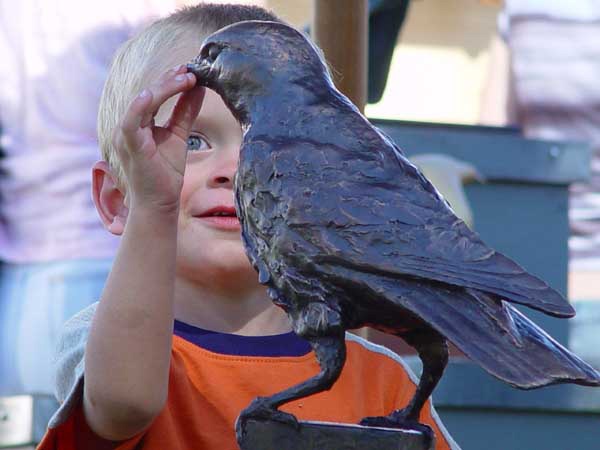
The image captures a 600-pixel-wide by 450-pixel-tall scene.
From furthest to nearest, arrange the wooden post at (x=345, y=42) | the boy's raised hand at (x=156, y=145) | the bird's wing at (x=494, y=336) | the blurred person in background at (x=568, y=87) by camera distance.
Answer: the blurred person in background at (x=568, y=87)
the wooden post at (x=345, y=42)
the boy's raised hand at (x=156, y=145)
the bird's wing at (x=494, y=336)

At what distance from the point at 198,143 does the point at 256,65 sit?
28 cm

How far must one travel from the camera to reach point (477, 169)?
9.49ft

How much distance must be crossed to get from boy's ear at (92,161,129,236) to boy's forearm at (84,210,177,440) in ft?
1.01

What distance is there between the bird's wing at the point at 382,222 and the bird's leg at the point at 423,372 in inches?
2.3

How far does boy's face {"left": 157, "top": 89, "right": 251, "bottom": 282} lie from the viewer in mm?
1178

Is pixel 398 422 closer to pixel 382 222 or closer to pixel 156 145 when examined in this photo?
pixel 382 222

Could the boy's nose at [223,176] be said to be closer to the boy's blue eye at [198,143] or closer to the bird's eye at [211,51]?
the boy's blue eye at [198,143]

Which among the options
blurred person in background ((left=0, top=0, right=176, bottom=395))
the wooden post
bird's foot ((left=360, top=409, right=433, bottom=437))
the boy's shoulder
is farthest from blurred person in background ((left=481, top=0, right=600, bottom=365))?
bird's foot ((left=360, top=409, right=433, bottom=437))

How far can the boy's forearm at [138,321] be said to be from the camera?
3.07 ft

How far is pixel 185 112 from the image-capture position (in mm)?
948

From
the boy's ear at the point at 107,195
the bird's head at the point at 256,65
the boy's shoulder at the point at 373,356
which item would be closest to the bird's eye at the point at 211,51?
the bird's head at the point at 256,65

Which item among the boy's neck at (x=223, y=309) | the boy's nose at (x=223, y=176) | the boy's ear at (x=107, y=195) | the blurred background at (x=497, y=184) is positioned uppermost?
the boy's nose at (x=223, y=176)

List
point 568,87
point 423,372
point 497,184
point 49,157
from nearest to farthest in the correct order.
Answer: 1. point 423,372
2. point 49,157
3. point 497,184
4. point 568,87

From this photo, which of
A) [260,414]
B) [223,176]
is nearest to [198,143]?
[223,176]
